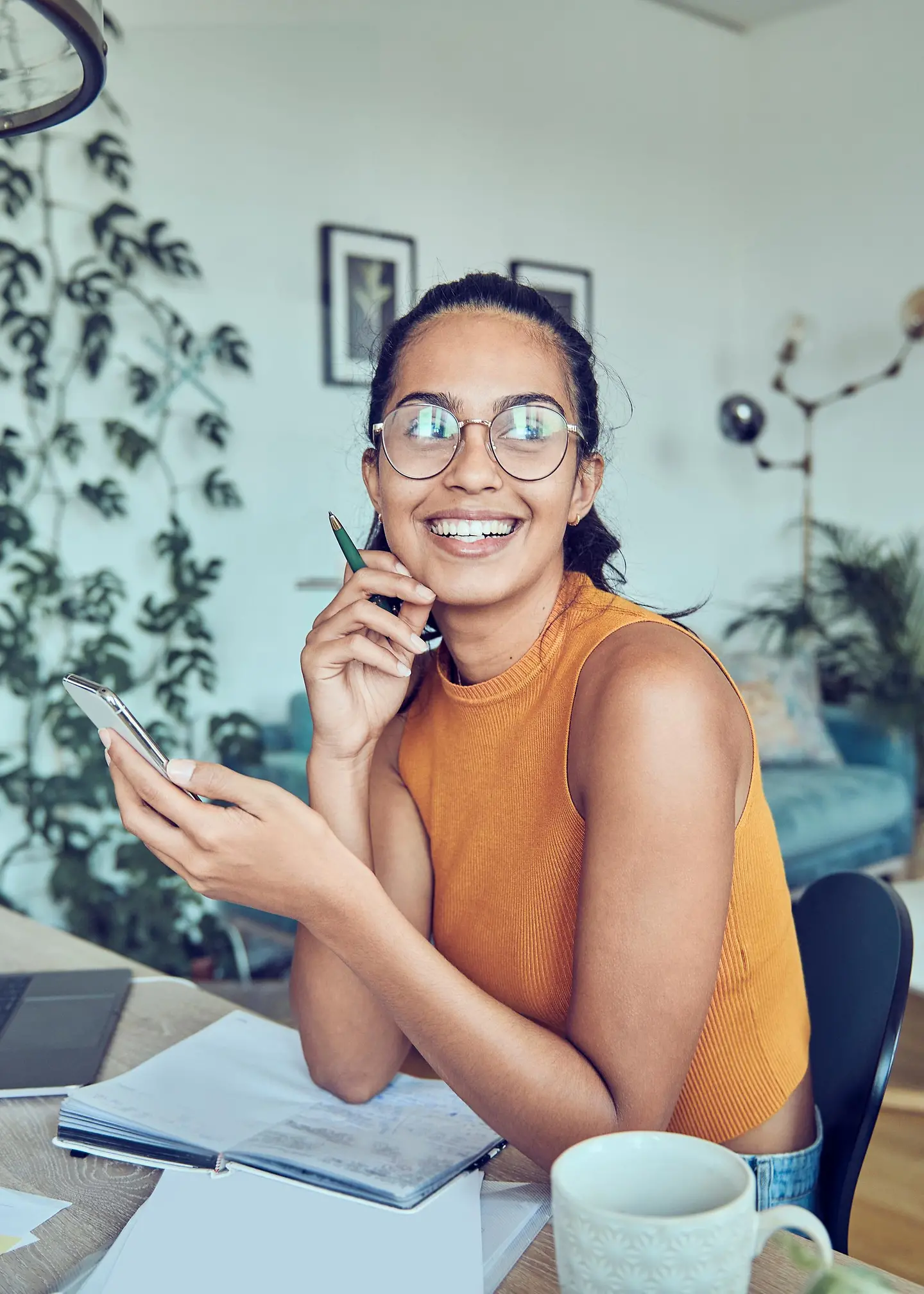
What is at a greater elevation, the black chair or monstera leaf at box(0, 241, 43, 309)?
monstera leaf at box(0, 241, 43, 309)

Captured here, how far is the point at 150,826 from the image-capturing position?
86 cm

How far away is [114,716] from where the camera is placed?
83 centimetres

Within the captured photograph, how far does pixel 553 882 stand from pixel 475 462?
1.25 feet

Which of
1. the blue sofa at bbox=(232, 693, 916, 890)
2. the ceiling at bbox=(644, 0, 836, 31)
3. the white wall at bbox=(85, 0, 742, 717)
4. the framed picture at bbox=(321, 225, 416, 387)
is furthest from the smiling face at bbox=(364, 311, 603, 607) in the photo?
the ceiling at bbox=(644, 0, 836, 31)

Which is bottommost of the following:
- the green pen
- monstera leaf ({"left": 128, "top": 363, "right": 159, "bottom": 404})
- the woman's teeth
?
the green pen

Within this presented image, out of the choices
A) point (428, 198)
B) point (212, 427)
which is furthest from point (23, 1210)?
point (428, 198)

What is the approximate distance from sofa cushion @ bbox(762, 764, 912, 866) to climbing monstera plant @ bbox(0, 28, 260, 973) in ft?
5.07

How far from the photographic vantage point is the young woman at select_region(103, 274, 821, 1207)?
852mm

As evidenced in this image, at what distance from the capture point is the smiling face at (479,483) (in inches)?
43.3

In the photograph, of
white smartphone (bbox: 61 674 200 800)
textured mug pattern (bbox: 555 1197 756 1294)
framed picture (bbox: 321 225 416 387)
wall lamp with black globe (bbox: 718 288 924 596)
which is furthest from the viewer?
wall lamp with black globe (bbox: 718 288 924 596)

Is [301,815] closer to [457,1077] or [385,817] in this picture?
[457,1077]

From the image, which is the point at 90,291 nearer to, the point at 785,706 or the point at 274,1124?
the point at 785,706

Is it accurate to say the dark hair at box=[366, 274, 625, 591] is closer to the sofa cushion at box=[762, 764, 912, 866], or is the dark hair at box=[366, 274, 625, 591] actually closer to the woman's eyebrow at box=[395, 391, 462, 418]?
the woman's eyebrow at box=[395, 391, 462, 418]

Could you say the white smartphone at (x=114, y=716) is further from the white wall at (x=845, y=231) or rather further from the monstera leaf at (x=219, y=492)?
the white wall at (x=845, y=231)
